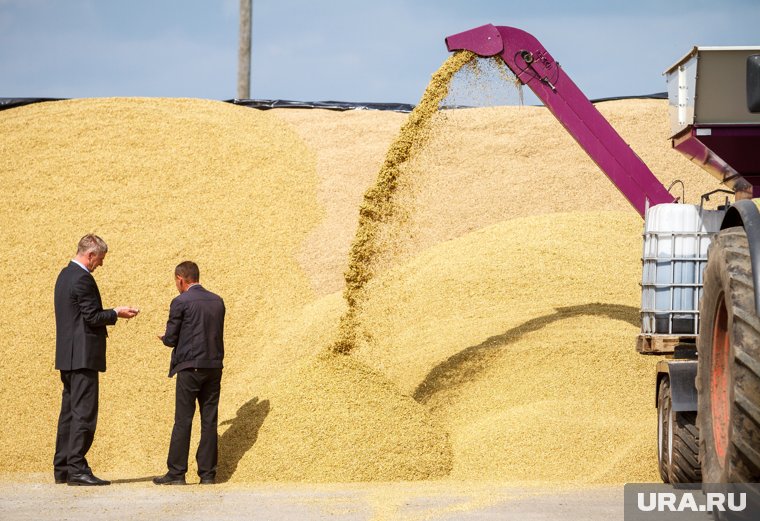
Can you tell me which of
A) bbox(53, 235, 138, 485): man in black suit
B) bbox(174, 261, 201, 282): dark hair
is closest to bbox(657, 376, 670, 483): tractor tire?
bbox(174, 261, 201, 282): dark hair

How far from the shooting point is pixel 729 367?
172 inches

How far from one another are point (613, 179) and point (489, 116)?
9401 millimetres

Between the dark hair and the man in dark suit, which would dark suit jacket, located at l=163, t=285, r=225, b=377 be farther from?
the dark hair

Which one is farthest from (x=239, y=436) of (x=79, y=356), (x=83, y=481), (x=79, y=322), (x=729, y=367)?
(x=729, y=367)

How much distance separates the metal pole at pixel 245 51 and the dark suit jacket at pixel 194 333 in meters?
13.0

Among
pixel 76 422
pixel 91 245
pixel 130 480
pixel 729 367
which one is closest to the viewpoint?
pixel 729 367

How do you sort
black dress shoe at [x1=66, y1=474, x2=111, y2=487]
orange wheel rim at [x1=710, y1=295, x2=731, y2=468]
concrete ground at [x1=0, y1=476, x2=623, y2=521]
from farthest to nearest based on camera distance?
black dress shoe at [x1=66, y1=474, x2=111, y2=487]
concrete ground at [x1=0, y1=476, x2=623, y2=521]
orange wheel rim at [x1=710, y1=295, x2=731, y2=468]

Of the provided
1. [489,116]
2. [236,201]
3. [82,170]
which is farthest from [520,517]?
[489,116]

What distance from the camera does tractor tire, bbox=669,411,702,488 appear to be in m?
6.00

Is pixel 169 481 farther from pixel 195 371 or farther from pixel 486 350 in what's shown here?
pixel 486 350

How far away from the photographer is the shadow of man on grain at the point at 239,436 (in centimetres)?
771

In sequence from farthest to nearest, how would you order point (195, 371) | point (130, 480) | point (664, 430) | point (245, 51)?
1. point (245, 51)
2. point (130, 480)
3. point (195, 371)
4. point (664, 430)

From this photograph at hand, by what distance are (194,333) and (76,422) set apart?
109 centimetres

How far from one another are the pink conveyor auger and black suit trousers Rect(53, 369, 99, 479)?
4325mm
